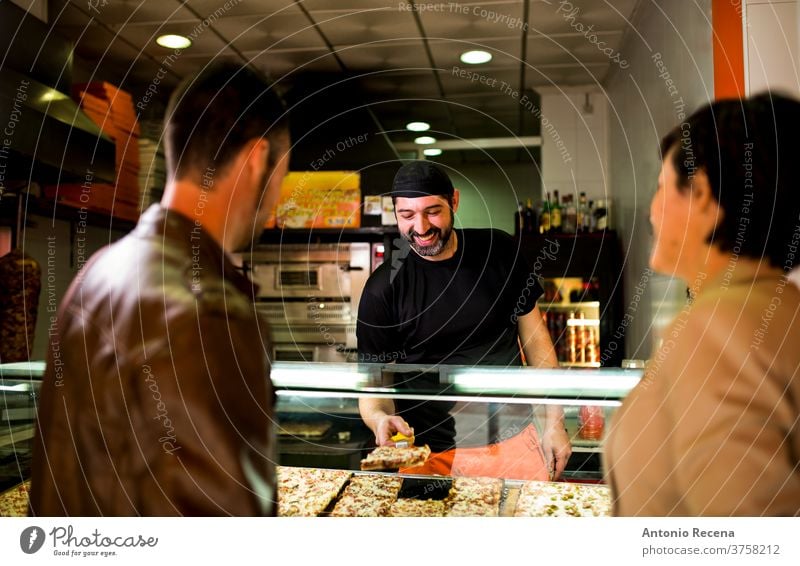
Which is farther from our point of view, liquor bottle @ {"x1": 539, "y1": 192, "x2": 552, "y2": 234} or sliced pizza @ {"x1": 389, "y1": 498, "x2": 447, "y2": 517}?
liquor bottle @ {"x1": 539, "y1": 192, "x2": 552, "y2": 234}

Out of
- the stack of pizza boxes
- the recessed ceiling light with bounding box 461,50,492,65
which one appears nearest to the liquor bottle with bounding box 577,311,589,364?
the recessed ceiling light with bounding box 461,50,492,65

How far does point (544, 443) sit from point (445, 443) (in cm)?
19

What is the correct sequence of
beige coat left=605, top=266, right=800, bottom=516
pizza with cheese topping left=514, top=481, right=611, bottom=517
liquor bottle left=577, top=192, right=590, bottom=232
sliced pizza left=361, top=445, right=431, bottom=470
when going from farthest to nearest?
liquor bottle left=577, top=192, right=590, bottom=232
sliced pizza left=361, top=445, right=431, bottom=470
pizza with cheese topping left=514, top=481, right=611, bottom=517
beige coat left=605, top=266, right=800, bottom=516

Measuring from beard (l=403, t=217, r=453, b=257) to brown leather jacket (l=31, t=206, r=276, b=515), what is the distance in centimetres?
34

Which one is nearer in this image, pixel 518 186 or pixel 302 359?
pixel 302 359

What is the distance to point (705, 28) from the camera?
3.45 ft

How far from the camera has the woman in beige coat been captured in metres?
0.95

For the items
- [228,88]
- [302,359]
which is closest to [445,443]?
[302,359]

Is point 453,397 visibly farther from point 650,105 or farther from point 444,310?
point 650,105

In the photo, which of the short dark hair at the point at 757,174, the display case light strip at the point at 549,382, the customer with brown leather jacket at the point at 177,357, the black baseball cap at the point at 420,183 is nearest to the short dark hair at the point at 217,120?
the customer with brown leather jacket at the point at 177,357

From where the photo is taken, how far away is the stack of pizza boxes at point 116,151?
1.08m

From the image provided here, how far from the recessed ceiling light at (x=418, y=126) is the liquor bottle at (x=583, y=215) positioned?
0.36 m

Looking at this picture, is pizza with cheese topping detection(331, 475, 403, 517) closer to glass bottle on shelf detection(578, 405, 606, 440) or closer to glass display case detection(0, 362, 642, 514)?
glass display case detection(0, 362, 642, 514)

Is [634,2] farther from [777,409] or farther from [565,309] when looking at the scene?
[777,409]
